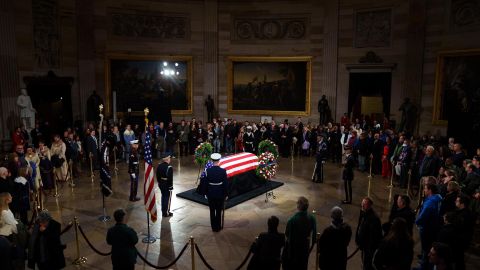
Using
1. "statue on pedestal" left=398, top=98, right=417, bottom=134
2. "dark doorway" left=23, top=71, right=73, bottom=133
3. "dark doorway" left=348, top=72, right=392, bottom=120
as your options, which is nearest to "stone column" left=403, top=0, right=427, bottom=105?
"statue on pedestal" left=398, top=98, right=417, bottom=134

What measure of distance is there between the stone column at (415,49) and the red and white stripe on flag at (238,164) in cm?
958

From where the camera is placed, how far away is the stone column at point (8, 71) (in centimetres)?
1578

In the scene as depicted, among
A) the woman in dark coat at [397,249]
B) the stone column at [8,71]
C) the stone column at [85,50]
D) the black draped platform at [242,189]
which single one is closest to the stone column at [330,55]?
the black draped platform at [242,189]

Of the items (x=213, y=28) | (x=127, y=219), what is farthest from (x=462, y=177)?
(x=213, y=28)

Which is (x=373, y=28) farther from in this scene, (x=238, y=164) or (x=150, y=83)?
(x=238, y=164)

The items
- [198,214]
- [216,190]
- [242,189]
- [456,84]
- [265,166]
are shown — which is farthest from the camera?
[456,84]

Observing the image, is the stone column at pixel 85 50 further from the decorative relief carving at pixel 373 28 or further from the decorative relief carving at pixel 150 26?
the decorative relief carving at pixel 373 28

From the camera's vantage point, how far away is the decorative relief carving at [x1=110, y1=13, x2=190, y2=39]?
2094cm

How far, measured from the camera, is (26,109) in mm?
16062

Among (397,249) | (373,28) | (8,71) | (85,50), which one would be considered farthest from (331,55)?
(397,249)

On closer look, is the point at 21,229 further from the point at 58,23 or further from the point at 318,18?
the point at 318,18

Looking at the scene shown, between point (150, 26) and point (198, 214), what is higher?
point (150, 26)

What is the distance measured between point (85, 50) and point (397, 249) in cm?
1788

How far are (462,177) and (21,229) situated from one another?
31.3 ft
